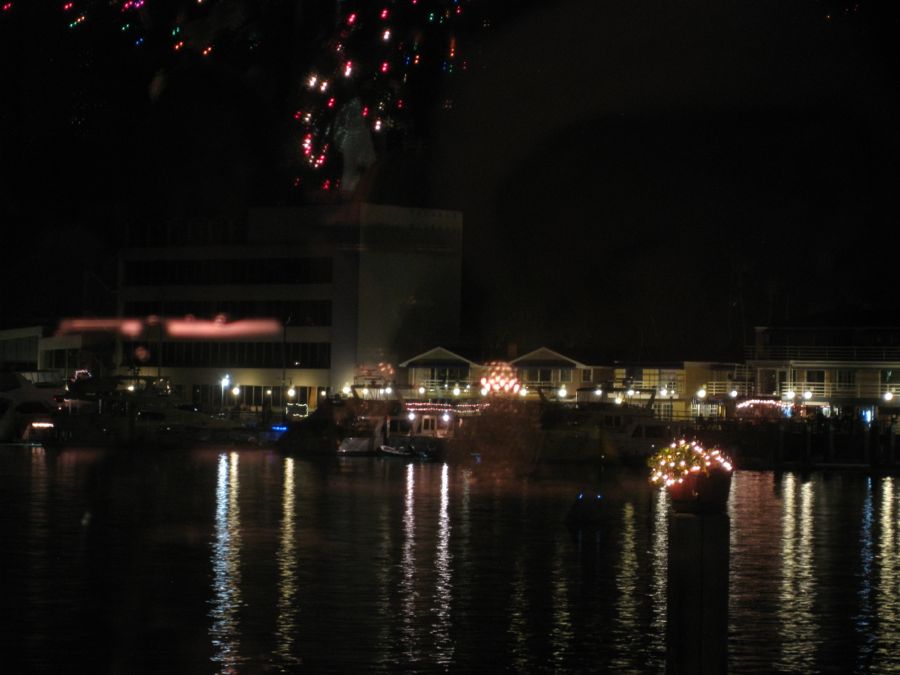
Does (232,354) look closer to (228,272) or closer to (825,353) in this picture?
(228,272)

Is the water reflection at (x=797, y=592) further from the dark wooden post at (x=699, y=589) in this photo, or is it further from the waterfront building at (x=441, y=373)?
the waterfront building at (x=441, y=373)

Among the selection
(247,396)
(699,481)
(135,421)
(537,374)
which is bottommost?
(135,421)

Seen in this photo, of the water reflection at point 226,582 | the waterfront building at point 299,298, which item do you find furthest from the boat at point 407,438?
the water reflection at point 226,582

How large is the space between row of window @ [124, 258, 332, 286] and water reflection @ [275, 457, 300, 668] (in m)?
29.8

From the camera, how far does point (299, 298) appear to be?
60.0 meters

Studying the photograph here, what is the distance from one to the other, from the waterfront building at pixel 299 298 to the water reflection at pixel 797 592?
92.6 feet

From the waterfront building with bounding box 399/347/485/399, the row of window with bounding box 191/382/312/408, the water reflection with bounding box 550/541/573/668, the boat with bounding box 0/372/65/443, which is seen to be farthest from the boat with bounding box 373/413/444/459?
the water reflection with bounding box 550/541/573/668

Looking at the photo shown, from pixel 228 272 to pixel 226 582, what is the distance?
42794 millimetres

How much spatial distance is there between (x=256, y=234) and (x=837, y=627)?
150ft

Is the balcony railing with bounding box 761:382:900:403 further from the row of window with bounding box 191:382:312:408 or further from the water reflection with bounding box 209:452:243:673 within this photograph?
the water reflection with bounding box 209:452:243:673

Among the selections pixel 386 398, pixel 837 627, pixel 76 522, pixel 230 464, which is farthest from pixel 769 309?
pixel 837 627

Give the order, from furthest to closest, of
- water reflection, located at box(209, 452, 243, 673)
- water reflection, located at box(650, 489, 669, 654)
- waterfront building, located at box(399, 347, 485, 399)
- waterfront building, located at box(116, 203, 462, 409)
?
waterfront building, located at box(116, 203, 462, 409) → waterfront building, located at box(399, 347, 485, 399) → water reflection, located at box(650, 489, 669, 654) → water reflection, located at box(209, 452, 243, 673)

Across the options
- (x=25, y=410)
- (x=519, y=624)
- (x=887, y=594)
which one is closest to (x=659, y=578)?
(x=887, y=594)

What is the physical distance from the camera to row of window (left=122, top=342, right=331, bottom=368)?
59750mm
